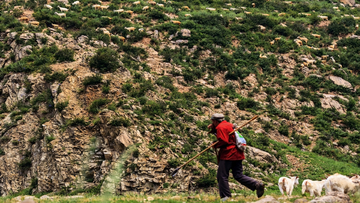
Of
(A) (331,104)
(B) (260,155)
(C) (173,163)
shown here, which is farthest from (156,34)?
→ (C) (173,163)

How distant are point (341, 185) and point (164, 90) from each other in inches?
569

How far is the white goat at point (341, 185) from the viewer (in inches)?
338

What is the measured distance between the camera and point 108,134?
1580 cm

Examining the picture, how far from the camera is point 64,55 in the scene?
67.6ft

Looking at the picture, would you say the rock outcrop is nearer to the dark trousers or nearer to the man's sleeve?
the dark trousers

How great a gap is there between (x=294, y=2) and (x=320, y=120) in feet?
79.0

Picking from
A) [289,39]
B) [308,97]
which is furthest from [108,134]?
[289,39]

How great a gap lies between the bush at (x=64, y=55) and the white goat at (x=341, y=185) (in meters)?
15.7

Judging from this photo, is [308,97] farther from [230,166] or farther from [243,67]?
[230,166]

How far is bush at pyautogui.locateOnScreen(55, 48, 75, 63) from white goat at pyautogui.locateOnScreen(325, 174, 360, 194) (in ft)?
51.5

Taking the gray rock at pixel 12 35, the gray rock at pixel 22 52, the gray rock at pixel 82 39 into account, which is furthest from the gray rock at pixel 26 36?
the gray rock at pixel 82 39

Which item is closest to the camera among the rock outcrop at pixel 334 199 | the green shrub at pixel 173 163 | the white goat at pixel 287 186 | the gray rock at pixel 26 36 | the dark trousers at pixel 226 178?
the rock outcrop at pixel 334 199

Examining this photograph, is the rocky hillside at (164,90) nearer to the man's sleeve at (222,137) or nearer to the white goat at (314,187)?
the man's sleeve at (222,137)

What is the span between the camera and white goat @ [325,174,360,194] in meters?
8.58
